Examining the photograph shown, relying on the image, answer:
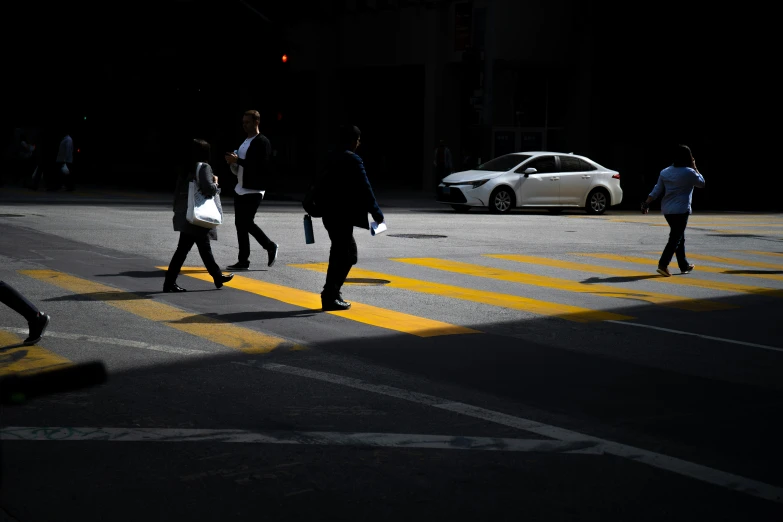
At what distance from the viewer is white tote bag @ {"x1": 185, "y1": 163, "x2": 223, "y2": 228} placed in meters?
11.6

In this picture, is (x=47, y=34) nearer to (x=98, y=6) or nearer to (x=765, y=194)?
(x=98, y=6)

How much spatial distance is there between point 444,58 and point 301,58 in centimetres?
978

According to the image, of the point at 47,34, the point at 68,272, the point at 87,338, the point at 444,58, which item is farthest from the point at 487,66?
the point at 87,338

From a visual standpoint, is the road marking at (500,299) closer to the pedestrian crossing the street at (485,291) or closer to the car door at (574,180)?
the pedestrian crossing the street at (485,291)

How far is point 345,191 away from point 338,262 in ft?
2.29

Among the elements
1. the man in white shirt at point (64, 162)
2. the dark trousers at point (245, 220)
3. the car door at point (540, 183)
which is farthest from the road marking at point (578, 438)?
the man in white shirt at point (64, 162)

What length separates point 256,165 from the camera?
13875mm

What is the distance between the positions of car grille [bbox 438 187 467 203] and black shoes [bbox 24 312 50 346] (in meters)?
20.1

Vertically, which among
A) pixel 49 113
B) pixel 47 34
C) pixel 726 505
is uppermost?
pixel 47 34

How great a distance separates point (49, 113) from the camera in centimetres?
4391

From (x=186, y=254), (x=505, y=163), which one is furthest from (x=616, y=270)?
(x=505, y=163)

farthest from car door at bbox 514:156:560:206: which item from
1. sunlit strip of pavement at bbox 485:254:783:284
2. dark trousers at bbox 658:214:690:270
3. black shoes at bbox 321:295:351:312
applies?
black shoes at bbox 321:295:351:312

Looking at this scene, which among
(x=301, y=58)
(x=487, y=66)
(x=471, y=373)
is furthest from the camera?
(x=301, y=58)

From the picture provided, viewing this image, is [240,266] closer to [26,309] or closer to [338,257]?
[338,257]
